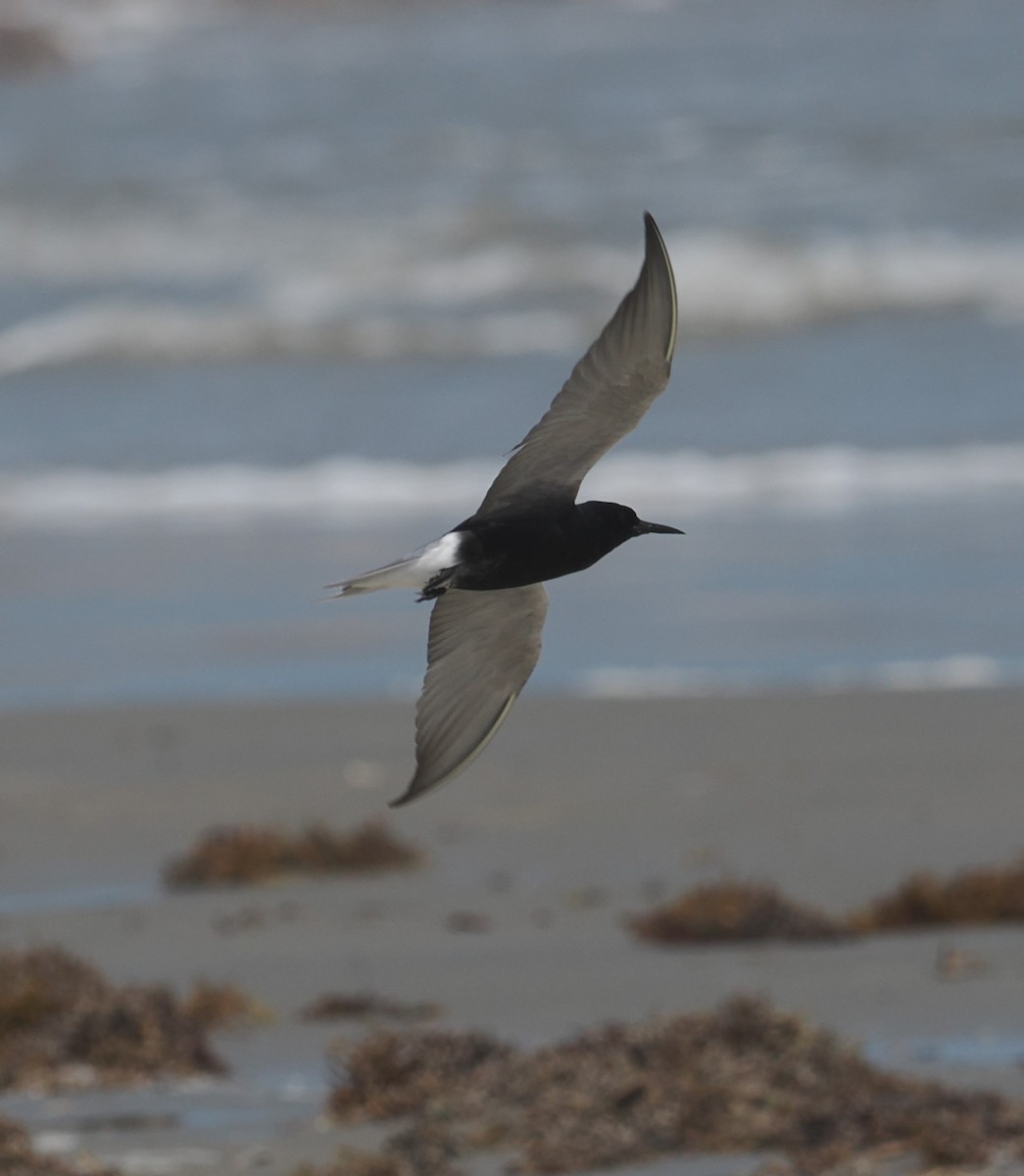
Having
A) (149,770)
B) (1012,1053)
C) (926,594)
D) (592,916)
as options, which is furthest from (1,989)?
(926,594)

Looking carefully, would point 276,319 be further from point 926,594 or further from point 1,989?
point 1,989

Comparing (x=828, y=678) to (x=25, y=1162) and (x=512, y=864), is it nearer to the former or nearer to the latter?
(x=512, y=864)

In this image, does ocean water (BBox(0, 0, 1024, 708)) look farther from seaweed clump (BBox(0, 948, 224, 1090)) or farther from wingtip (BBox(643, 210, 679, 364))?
wingtip (BBox(643, 210, 679, 364))

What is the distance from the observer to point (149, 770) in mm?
9711

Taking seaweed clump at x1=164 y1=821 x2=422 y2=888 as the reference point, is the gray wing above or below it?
above

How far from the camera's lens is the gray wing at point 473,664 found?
3977 millimetres

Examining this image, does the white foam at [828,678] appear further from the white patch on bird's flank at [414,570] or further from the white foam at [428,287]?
the white foam at [428,287]

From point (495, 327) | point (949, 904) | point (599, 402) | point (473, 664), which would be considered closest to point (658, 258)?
point (599, 402)

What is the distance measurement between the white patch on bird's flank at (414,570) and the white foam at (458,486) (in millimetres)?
12205

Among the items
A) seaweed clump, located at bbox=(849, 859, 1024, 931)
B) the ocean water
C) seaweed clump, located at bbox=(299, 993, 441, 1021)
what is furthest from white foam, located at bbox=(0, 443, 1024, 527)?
seaweed clump, located at bbox=(299, 993, 441, 1021)

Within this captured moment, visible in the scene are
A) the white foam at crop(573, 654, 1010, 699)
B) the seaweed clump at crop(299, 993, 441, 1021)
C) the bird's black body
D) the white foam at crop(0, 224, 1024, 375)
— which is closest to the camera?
the bird's black body

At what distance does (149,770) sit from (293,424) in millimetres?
10574

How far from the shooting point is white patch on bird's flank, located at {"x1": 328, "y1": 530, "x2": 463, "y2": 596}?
3486 mm

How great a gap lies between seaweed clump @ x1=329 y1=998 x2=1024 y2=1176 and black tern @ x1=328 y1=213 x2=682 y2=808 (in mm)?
1310
